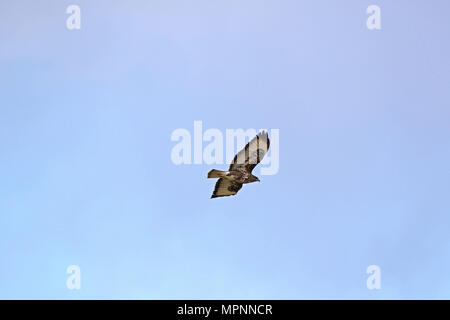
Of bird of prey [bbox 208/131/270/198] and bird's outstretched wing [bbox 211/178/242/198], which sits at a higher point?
bird of prey [bbox 208/131/270/198]

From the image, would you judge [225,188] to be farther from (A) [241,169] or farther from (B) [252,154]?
(B) [252,154]

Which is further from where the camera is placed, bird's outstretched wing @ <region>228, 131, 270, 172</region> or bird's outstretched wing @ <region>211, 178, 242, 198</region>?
bird's outstretched wing @ <region>211, 178, 242, 198</region>

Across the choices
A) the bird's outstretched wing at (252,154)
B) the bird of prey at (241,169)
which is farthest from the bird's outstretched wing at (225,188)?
the bird's outstretched wing at (252,154)

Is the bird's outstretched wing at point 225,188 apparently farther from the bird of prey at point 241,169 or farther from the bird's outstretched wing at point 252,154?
the bird's outstretched wing at point 252,154

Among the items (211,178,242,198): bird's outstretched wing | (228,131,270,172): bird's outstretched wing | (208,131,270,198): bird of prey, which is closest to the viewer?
(228,131,270,172): bird's outstretched wing

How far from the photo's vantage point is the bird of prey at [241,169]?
25.5 m

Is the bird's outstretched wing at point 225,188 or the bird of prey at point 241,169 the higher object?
the bird of prey at point 241,169

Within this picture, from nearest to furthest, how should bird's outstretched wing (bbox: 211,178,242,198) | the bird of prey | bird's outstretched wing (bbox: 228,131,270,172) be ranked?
bird's outstretched wing (bbox: 228,131,270,172) < the bird of prey < bird's outstretched wing (bbox: 211,178,242,198)

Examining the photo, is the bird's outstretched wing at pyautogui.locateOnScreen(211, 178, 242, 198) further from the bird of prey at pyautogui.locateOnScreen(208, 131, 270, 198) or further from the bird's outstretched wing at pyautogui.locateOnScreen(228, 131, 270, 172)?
the bird's outstretched wing at pyautogui.locateOnScreen(228, 131, 270, 172)

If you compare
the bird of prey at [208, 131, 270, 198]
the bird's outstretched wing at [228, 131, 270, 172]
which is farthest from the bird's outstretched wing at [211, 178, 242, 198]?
the bird's outstretched wing at [228, 131, 270, 172]

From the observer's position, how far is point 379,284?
91.6ft

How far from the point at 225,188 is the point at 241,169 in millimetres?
1495

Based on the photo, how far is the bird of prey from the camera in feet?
83.6
